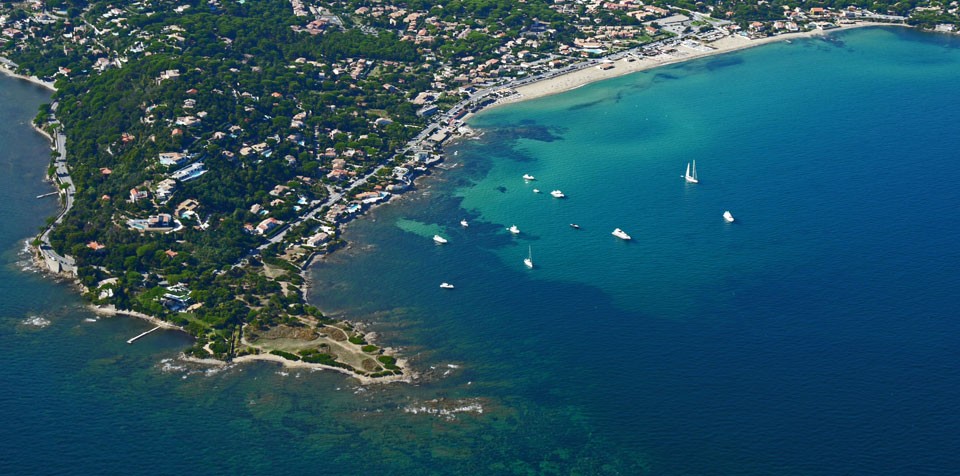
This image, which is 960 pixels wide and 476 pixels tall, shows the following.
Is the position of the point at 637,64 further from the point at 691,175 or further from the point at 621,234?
the point at 621,234

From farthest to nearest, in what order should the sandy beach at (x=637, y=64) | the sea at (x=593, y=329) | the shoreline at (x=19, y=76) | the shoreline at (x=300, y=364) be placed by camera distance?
the shoreline at (x=19, y=76) < the sandy beach at (x=637, y=64) < the shoreline at (x=300, y=364) < the sea at (x=593, y=329)

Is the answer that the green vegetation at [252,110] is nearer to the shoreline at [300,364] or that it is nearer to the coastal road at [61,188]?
the shoreline at [300,364]

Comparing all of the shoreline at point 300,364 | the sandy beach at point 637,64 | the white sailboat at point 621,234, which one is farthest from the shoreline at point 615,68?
the white sailboat at point 621,234

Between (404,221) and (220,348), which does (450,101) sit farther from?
(220,348)

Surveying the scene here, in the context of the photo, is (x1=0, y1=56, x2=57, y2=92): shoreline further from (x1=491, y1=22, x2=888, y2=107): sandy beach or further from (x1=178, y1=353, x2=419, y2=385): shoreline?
(x1=178, y1=353, x2=419, y2=385): shoreline

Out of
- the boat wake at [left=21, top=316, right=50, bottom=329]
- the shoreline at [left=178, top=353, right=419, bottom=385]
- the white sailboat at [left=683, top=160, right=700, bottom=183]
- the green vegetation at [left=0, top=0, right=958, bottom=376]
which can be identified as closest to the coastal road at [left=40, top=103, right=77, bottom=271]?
the green vegetation at [left=0, top=0, right=958, bottom=376]

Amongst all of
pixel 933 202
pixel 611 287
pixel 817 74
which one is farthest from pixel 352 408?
pixel 817 74
